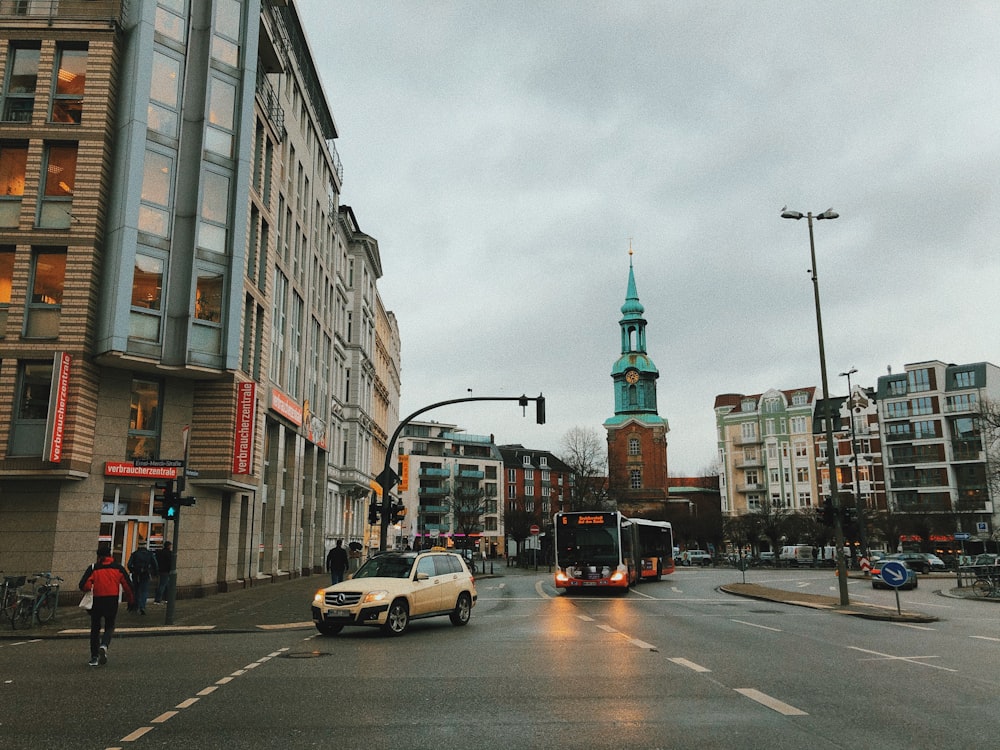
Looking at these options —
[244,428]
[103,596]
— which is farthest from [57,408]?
[103,596]

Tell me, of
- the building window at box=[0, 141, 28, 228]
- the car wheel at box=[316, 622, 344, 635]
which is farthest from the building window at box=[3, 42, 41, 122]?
the car wheel at box=[316, 622, 344, 635]

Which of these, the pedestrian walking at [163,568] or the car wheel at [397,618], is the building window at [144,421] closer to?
the pedestrian walking at [163,568]

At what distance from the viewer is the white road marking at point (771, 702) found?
26.2ft

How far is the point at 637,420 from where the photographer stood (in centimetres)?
12000

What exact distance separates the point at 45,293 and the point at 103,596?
46.9ft

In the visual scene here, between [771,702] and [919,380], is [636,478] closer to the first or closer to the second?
[919,380]

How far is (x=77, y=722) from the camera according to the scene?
7758 mm

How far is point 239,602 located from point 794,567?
180 ft

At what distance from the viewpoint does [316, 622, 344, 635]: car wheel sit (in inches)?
615

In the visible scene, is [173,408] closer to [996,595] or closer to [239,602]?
[239,602]

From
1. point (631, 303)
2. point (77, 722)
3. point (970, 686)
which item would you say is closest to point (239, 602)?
point (77, 722)

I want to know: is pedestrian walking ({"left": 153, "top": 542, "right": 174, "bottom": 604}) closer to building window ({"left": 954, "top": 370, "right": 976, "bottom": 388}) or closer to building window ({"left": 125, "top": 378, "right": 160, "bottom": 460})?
building window ({"left": 125, "top": 378, "right": 160, "bottom": 460})

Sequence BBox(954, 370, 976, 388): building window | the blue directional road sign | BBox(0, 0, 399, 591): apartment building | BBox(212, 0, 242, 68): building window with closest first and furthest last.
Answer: the blue directional road sign → BBox(0, 0, 399, 591): apartment building → BBox(212, 0, 242, 68): building window → BBox(954, 370, 976, 388): building window

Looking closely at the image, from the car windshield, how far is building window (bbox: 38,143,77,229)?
13.8 meters
